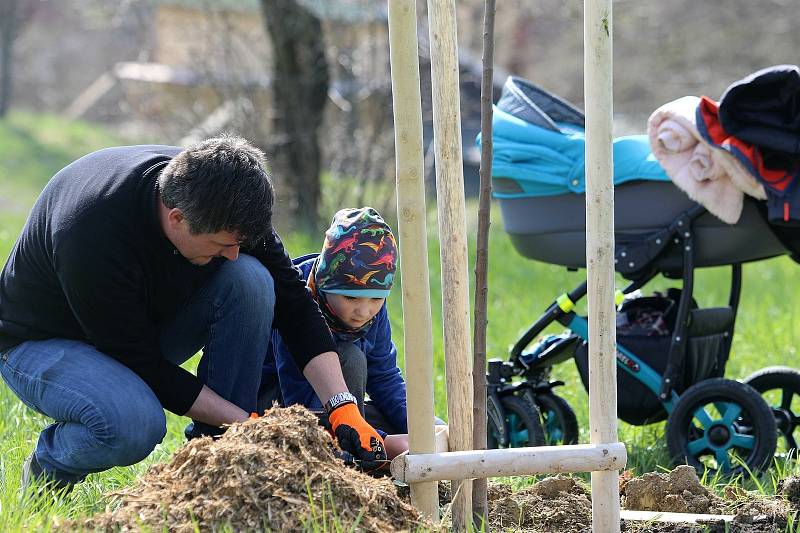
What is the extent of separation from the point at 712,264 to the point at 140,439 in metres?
2.21

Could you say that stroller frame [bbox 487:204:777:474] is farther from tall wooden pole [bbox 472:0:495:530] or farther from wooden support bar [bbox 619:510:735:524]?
tall wooden pole [bbox 472:0:495:530]

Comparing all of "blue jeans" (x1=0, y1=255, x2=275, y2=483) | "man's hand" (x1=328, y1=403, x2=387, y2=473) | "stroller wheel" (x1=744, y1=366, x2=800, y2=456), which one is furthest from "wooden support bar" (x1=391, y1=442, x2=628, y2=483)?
"stroller wheel" (x1=744, y1=366, x2=800, y2=456)

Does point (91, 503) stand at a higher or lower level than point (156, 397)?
lower

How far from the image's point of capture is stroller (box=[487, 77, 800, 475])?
3797mm

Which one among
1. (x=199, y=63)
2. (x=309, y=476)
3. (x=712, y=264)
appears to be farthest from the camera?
(x=199, y=63)

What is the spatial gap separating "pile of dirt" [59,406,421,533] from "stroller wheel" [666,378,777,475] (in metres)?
1.57

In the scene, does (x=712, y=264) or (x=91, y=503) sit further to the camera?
(x=712, y=264)

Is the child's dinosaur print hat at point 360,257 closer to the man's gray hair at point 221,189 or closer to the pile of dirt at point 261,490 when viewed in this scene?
the man's gray hair at point 221,189

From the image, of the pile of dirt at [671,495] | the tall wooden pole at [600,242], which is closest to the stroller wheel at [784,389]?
the pile of dirt at [671,495]

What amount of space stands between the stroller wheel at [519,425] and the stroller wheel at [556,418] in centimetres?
7

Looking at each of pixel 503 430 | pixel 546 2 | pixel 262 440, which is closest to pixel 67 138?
pixel 546 2

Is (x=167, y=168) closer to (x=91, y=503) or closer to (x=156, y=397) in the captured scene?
(x=156, y=397)

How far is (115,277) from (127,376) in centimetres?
30

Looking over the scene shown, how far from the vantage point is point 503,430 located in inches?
159
